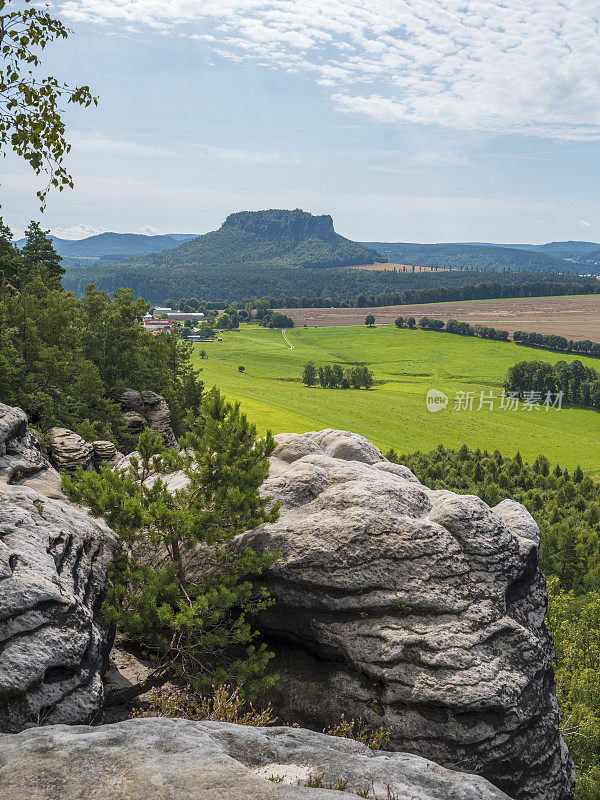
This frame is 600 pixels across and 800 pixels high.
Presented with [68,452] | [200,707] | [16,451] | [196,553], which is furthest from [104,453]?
[200,707]

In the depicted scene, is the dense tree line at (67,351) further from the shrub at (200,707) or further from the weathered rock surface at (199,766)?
the weathered rock surface at (199,766)

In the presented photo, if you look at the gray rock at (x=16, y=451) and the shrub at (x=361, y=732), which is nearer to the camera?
the shrub at (x=361, y=732)

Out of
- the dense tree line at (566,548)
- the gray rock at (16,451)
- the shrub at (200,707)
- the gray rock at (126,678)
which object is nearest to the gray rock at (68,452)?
the gray rock at (16,451)

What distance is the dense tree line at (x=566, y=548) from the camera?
3036cm

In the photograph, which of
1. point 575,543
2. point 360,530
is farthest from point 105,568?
point 575,543

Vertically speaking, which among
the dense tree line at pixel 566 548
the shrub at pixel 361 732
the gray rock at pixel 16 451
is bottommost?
the dense tree line at pixel 566 548

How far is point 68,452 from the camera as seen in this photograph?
30.2 m

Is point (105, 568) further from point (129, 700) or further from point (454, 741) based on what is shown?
point (454, 741)

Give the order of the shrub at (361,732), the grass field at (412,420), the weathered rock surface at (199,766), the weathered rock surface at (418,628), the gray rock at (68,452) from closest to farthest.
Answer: the weathered rock surface at (199,766) → the shrub at (361,732) → the weathered rock surface at (418,628) → the gray rock at (68,452) → the grass field at (412,420)

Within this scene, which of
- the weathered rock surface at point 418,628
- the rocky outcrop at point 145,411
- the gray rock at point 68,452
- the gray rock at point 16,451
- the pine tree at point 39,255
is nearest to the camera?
the weathered rock surface at point 418,628

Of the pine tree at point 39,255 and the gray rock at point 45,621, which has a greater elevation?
the pine tree at point 39,255

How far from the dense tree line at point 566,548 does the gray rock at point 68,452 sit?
1039 inches

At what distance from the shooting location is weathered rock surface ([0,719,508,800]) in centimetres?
791

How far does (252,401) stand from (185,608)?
134923mm
